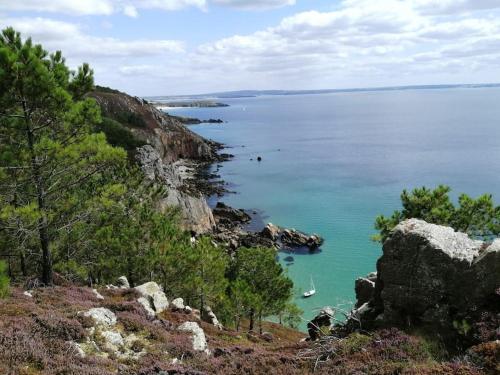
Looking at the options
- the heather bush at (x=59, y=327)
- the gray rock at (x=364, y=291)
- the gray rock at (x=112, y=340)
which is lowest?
the gray rock at (x=364, y=291)

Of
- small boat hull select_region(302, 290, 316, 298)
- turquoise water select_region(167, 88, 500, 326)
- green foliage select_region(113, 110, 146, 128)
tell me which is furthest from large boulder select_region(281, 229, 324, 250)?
green foliage select_region(113, 110, 146, 128)

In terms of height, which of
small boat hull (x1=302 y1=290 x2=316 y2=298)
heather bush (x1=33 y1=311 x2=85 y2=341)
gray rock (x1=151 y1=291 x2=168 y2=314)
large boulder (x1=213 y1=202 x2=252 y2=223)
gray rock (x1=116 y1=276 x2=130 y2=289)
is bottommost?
Answer: small boat hull (x1=302 y1=290 x2=316 y2=298)

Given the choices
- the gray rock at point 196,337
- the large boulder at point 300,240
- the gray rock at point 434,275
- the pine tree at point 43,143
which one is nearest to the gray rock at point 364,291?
the gray rock at point 434,275

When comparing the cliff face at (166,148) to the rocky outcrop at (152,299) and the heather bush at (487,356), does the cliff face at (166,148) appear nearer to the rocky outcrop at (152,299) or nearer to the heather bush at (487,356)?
the rocky outcrop at (152,299)

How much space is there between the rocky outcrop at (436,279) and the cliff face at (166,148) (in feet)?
158

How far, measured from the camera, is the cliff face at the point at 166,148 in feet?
213

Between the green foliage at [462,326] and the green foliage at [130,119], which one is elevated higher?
the green foliage at [130,119]

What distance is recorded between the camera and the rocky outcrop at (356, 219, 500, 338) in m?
11.4

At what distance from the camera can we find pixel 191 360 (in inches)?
507

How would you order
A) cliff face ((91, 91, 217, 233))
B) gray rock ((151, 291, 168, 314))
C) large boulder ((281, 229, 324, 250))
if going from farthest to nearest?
1. cliff face ((91, 91, 217, 233))
2. large boulder ((281, 229, 324, 250))
3. gray rock ((151, 291, 168, 314))

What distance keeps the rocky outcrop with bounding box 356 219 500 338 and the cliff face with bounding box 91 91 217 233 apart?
158 ft

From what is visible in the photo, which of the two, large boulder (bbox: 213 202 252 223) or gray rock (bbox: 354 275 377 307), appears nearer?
gray rock (bbox: 354 275 377 307)

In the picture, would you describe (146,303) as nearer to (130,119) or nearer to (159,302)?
(159,302)

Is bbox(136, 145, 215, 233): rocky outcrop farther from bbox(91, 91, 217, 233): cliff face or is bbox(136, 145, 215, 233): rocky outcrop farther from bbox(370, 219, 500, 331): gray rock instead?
bbox(370, 219, 500, 331): gray rock
